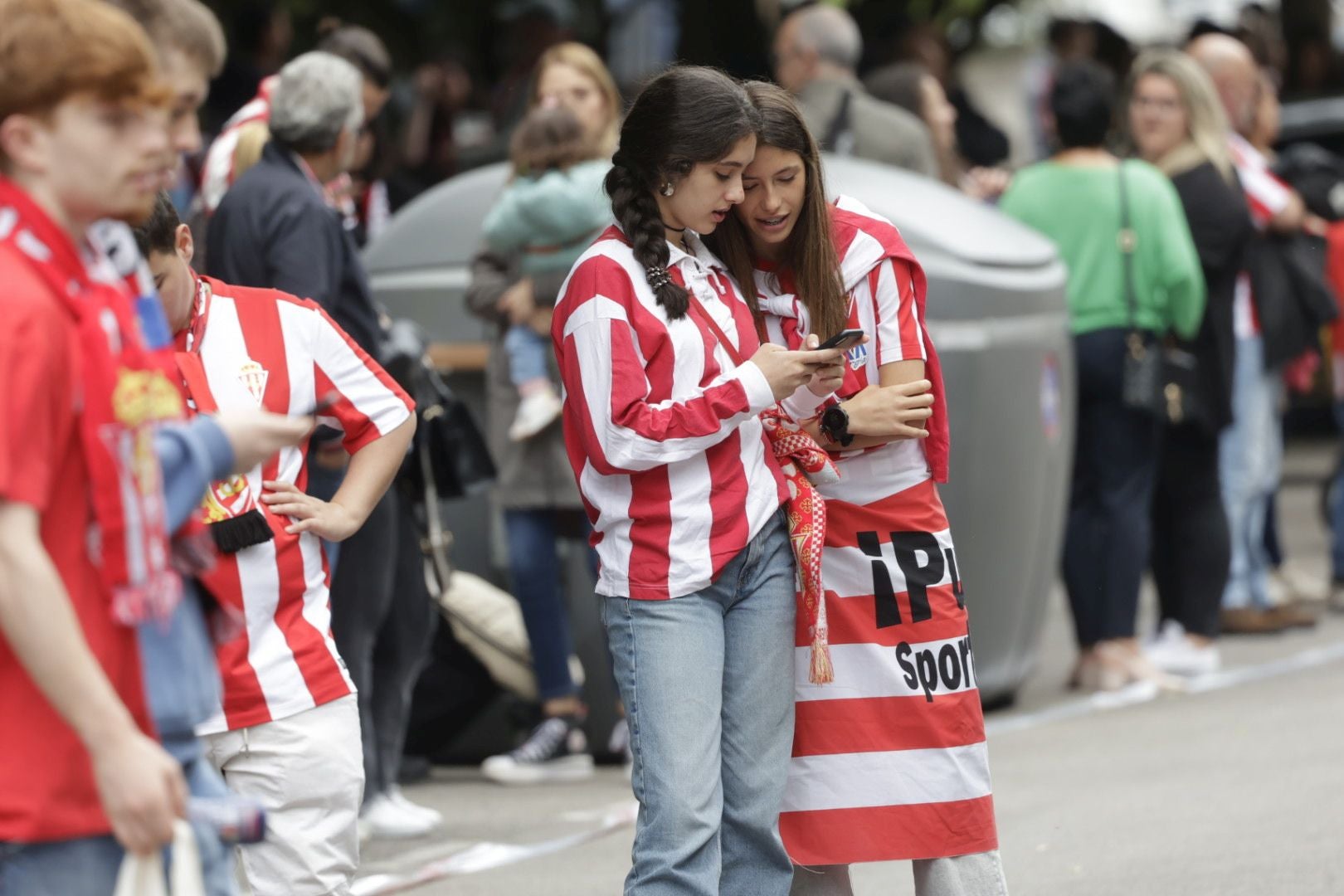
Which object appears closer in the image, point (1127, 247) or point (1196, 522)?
point (1127, 247)


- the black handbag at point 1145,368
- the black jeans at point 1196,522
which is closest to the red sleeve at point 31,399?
the black handbag at point 1145,368

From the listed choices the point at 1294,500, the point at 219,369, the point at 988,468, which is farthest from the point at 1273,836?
the point at 1294,500

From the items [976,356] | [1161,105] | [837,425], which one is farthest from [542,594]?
[1161,105]

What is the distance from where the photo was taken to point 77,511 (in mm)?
2387

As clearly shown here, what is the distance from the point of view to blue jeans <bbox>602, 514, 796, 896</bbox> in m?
3.53

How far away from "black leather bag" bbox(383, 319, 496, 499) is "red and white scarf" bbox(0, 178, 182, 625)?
9.66ft

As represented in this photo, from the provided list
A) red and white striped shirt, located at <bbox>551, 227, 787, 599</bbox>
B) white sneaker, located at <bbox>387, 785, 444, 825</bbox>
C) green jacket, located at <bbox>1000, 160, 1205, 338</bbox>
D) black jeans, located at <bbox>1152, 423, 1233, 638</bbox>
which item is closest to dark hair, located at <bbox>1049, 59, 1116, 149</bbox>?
green jacket, located at <bbox>1000, 160, 1205, 338</bbox>

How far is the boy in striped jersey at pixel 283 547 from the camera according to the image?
3375mm

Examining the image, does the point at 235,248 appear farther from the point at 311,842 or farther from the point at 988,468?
the point at 988,468

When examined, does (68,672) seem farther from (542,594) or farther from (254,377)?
(542,594)

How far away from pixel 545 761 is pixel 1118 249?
8.60 ft

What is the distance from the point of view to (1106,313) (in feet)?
24.2

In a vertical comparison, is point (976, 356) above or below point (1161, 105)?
below

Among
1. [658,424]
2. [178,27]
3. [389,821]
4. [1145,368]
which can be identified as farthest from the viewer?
[1145,368]
